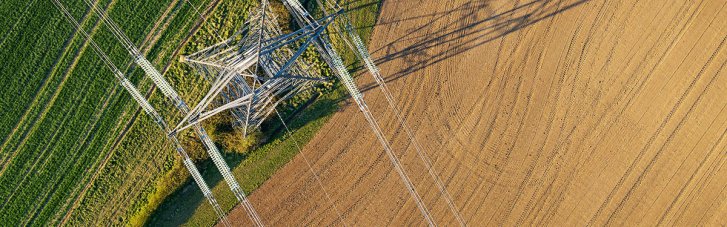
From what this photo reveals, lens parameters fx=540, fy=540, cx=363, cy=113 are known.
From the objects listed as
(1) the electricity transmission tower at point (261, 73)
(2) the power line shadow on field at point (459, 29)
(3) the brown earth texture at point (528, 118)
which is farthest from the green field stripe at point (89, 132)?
(2) the power line shadow on field at point (459, 29)

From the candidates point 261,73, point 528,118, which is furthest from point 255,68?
point 528,118

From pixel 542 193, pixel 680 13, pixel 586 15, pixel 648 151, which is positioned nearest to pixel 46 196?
pixel 542 193

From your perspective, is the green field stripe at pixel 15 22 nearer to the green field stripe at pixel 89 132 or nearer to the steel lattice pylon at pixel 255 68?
the green field stripe at pixel 89 132

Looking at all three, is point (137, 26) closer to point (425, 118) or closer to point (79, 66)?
point (79, 66)

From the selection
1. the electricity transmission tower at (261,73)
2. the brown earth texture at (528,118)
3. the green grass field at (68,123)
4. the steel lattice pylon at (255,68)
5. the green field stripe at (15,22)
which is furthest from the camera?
the brown earth texture at (528,118)

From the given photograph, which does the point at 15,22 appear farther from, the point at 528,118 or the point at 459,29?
the point at 528,118
